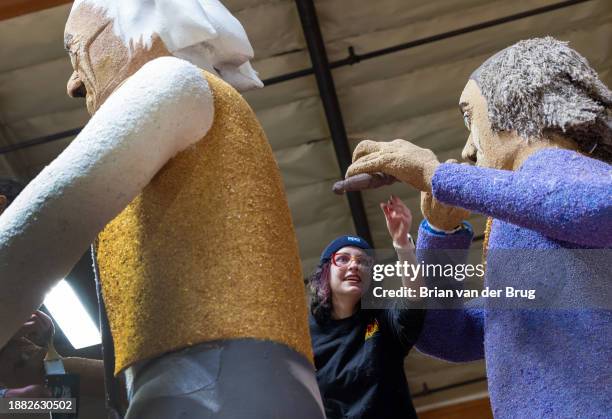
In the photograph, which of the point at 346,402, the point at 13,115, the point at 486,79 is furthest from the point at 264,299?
the point at 13,115

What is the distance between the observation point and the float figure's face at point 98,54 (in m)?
1.69

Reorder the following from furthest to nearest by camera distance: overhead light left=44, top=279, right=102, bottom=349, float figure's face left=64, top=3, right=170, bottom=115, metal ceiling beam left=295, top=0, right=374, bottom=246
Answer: metal ceiling beam left=295, top=0, right=374, bottom=246 → overhead light left=44, top=279, right=102, bottom=349 → float figure's face left=64, top=3, right=170, bottom=115

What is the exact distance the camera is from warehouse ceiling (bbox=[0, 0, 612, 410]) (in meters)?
4.05

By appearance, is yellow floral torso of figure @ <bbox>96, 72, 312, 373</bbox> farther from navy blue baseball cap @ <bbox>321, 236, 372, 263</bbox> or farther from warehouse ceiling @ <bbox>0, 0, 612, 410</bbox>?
warehouse ceiling @ <bbox>0, 0, 612, 410</bbox>

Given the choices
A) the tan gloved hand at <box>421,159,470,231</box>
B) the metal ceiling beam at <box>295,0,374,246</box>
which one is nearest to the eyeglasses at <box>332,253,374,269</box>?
the tan gloved hand at <box>421,159,470,231</box>

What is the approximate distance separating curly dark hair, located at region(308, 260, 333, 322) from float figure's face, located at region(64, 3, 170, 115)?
3.09 feet

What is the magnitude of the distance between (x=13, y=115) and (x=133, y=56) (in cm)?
273

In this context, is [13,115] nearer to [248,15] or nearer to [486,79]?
[248,15]

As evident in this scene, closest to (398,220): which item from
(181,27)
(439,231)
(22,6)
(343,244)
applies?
(439,231)

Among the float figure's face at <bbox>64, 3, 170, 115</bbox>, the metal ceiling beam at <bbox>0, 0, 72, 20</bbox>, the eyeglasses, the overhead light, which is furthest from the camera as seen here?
the metal ceiling beam at <bbox>0, 0, 72, 20</bbox>

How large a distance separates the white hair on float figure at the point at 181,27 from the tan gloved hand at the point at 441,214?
→ 1.63 ft

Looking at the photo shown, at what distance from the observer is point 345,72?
422 centimetres

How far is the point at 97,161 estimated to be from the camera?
4.57 ft

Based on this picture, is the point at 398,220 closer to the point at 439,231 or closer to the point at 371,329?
the point at 439,231
